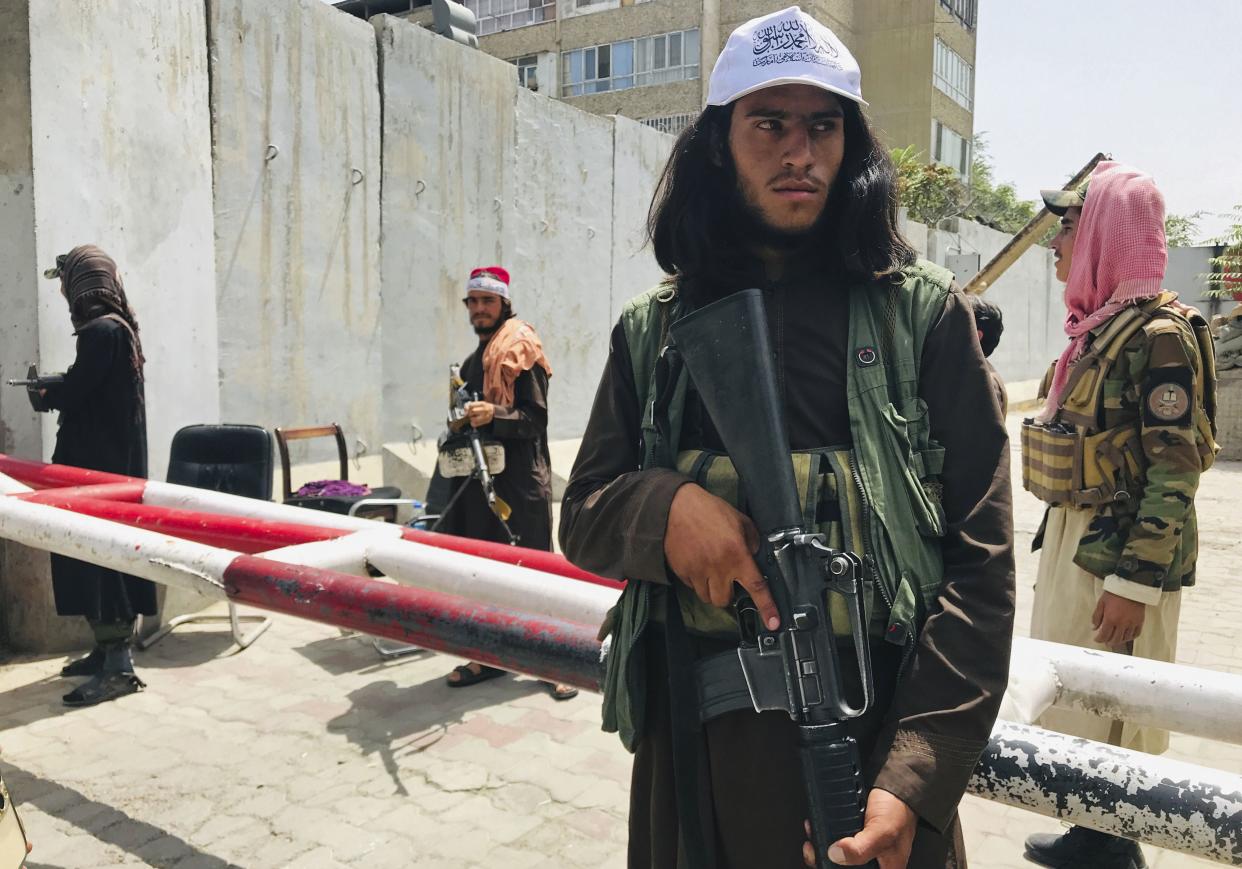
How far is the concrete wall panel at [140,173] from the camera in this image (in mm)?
4477

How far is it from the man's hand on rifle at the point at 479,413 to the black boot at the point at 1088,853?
2.79 m

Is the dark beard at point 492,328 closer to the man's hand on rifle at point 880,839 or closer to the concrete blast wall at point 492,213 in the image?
the concrete blast wall at point 492,213

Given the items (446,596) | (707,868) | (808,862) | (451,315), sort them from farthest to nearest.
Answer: (451,315), (446,596), (707,868), (808,862)

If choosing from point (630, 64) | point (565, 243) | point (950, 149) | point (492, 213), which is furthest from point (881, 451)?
point (950, 149)

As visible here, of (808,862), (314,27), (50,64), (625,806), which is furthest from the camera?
(314,27)

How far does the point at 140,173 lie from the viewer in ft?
16.3

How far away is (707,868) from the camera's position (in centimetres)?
121

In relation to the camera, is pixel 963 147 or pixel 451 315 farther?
pixel 963 147

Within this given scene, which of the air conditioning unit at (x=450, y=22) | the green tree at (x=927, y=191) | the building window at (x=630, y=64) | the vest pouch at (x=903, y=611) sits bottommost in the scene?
the vest pouch at (x=903, y=611)

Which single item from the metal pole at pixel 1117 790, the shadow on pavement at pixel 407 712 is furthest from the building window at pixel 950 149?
the metal pole at pixel 1117 790

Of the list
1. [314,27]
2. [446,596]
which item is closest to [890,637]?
[446,596]

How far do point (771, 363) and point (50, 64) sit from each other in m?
4.63

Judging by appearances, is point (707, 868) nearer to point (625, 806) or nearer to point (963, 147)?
point (625, 806)

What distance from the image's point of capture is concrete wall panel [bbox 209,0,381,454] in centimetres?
601
